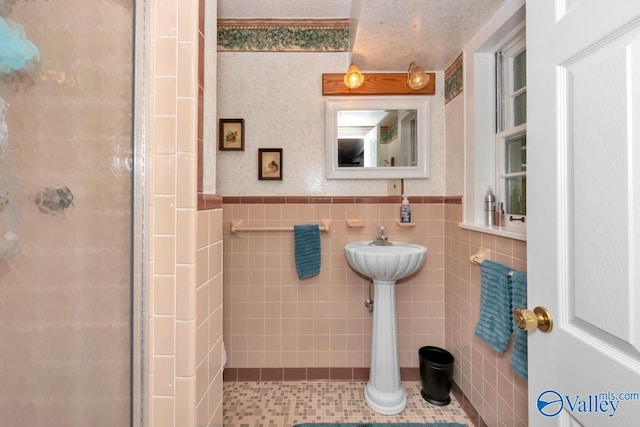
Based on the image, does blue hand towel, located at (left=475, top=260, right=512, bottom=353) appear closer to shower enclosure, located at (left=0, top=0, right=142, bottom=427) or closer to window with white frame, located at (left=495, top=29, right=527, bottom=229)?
window with white frame, located at (left=495, top=29, right=527, bottom=229)

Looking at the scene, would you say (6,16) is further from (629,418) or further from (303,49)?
(303,49)

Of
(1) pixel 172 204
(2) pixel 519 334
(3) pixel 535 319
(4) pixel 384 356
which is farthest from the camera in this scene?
(4) pixel 384 356

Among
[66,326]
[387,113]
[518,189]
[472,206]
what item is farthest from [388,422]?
[387,113]

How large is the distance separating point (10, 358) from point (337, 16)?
2.25 meters

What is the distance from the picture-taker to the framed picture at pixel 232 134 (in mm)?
1951

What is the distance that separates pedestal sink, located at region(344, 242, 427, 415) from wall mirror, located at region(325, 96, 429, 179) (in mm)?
560

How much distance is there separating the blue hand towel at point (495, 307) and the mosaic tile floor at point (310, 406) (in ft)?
2.11

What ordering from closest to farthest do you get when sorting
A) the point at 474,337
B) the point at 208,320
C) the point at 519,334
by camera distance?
1. the point at 208,320
2. the point at 519,334
3. the point at 474,337

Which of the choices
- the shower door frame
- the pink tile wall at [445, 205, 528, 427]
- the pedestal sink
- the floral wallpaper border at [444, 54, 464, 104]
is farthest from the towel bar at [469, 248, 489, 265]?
the shower door frame

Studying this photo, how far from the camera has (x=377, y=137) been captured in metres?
2.01

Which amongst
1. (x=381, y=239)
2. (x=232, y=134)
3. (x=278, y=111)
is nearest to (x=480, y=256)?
(x=381, y=239)

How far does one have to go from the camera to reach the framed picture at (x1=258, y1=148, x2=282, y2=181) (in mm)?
1957

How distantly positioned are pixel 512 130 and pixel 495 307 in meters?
0.87

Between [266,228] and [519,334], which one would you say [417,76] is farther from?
[519,334]
